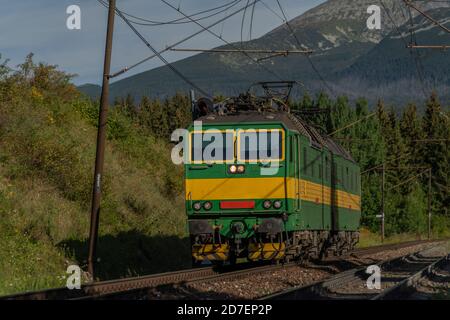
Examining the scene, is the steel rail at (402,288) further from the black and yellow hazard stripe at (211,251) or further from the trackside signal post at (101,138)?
the trackside signal post at (101,138)

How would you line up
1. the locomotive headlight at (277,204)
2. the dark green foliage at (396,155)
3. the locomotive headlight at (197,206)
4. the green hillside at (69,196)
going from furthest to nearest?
the dark green foliage at (396,155) → the green hillside at (69,196) → the locomotive headlight at (197,206) → the locomotive headlight at (277,204)

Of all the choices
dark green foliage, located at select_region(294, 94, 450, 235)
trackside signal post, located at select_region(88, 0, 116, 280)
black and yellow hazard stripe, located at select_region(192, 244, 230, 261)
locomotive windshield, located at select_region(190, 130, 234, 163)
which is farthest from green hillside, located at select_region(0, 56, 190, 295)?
dark green foliage, located at select_region(294, 94, 450, 235)

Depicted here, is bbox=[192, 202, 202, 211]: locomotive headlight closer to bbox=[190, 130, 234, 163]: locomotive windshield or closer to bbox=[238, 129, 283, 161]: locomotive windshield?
bbox=[190, 130, 234, 163]: locomotive windshield

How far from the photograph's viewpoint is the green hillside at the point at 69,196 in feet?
72.7

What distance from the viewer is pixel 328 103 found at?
265 ft

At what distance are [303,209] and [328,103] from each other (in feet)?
192

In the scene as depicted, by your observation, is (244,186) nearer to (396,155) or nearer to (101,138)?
(101,138)

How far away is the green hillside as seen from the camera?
22.2 m

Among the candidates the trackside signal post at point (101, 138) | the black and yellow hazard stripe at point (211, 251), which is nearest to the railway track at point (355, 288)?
the black and yellow hazard stripe at point (211, 251)

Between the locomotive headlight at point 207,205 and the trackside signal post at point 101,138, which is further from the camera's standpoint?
the trackside signal post at point 101,138
